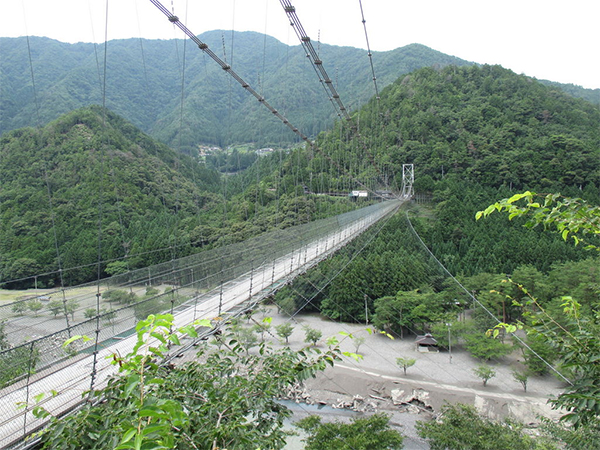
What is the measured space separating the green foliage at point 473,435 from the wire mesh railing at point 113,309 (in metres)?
4.11

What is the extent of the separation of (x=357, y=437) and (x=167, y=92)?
50.4 metres

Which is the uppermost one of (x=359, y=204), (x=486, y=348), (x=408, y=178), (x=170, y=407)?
Answer: (x=170, y=407)

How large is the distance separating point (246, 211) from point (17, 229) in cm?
872

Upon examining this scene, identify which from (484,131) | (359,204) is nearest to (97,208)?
(359,204)

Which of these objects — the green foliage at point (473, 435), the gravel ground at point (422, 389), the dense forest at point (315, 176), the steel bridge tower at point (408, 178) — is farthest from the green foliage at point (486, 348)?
the steel bridge tower at point (408, 178)

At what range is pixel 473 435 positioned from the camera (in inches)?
291

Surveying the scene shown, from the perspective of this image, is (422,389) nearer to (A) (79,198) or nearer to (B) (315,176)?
(B) (315,176)

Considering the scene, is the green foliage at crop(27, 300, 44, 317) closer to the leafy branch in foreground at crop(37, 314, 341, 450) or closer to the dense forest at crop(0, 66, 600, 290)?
the dense forest at crop(0, 66, 600, 290)

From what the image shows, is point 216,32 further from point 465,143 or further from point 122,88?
point 465,143

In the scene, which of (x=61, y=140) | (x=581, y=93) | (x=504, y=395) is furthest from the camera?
(x=581, y=93)

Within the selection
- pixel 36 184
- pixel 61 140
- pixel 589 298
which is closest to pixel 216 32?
pixel 61 140

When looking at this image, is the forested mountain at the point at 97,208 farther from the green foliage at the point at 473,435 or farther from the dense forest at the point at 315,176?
the green foliage at the point at 473,435

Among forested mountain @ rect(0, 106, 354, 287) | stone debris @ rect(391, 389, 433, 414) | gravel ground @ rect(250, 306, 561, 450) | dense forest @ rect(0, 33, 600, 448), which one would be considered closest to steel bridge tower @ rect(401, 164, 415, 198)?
dense forest @ rect(0, 33, 600, 448)

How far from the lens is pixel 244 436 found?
1.14 meters
